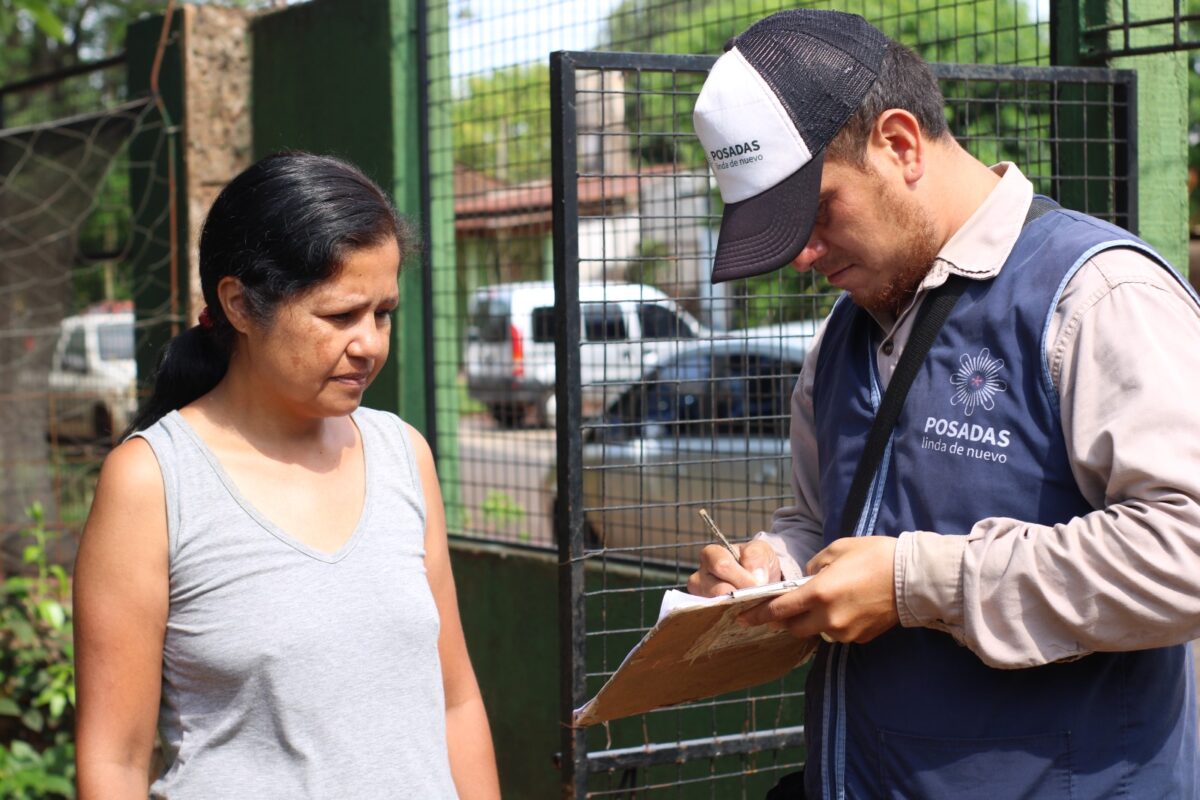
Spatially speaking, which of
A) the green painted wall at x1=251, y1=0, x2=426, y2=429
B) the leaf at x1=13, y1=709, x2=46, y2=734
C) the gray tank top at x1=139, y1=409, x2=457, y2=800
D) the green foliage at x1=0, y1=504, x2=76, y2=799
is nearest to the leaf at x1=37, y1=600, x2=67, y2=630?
the green foliage at x1=0, y1=504, x2=76, y2=799

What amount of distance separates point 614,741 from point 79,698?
121 inches

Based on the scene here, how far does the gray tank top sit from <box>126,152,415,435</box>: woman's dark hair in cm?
18

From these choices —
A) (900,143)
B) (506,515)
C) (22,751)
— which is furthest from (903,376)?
(22,751)

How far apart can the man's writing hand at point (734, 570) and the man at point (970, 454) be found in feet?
0.04

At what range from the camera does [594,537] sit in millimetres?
7824

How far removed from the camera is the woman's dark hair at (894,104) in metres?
1.99

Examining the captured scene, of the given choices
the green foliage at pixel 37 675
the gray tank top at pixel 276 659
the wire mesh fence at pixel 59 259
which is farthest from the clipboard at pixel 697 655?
the wire mesh fence at pixel 59 259

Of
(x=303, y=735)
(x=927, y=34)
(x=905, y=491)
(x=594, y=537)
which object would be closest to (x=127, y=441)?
(x=303, y=735)

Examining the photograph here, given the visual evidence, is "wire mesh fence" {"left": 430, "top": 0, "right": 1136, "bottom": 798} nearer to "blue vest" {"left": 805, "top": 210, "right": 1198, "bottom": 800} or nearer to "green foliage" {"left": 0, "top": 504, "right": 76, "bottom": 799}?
"blue vest" {"left": 805, "top": 210, "right": 1198, "bottom": 800}

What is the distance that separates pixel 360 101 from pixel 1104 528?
4952 millimetres

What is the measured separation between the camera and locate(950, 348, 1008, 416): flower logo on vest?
1.90 meters

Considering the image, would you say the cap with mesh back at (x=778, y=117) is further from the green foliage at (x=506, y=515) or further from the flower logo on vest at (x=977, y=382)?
the green foliage at (x=506, y=515)

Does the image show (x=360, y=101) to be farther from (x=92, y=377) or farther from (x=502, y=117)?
(x=92, y=377)

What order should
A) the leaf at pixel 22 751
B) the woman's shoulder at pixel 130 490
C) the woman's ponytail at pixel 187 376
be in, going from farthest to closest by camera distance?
1. the leaf at pixel 22 751
2. the woman's ponytail at pixel 187 376
3. the woman's shoulder at pixel 130 490
